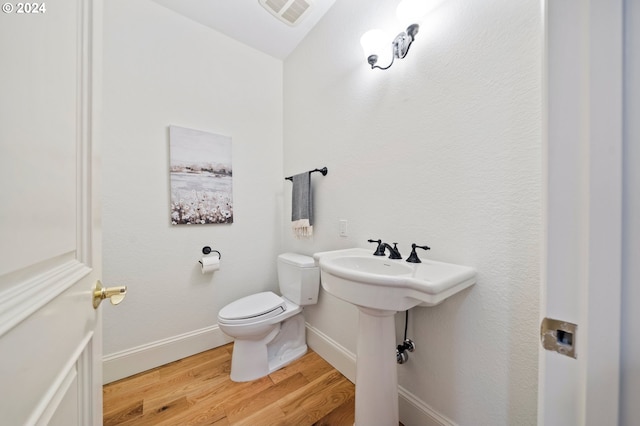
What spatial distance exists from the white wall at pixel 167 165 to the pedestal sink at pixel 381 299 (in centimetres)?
108

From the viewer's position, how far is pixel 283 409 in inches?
46.1

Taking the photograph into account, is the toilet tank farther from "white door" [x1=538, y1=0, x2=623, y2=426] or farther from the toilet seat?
"white door" [x1=538, y1=0, x2=623, y2=426]

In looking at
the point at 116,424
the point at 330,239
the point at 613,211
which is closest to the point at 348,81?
the point at 330,239

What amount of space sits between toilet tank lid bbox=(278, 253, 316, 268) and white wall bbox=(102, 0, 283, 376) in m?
0.33

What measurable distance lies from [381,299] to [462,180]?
0.60 meters

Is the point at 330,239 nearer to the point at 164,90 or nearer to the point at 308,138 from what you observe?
the point at 308,138

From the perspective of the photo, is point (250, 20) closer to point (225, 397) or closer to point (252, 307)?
point (252, 307)

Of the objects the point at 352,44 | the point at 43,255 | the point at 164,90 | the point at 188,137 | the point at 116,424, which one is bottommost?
the point at 116,424

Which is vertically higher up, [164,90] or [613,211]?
[164,90]

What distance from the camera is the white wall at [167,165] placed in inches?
54.8

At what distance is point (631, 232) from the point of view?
0.31 metres

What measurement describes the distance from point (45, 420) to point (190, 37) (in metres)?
2.15

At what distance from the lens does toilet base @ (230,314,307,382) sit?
1.38 m

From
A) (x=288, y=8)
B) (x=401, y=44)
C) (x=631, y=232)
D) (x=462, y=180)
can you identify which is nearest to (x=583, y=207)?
(x=631, y=232)
